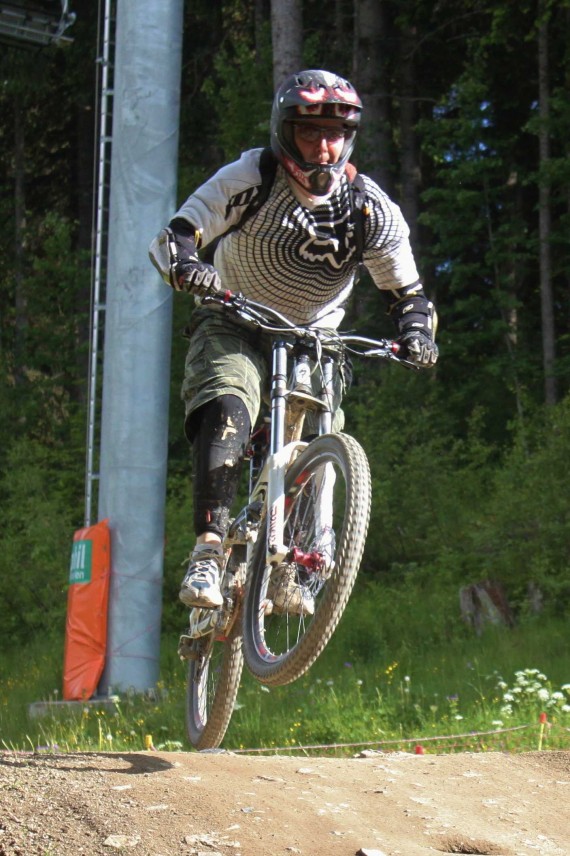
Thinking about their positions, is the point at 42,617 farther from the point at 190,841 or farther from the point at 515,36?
the point at 190,841

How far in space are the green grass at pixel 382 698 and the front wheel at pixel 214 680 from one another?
1059 mm

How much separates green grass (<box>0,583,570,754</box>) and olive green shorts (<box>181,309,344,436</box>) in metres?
2.44

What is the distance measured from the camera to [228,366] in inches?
239

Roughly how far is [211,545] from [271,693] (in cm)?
430

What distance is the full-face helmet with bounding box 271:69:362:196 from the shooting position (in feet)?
18.7

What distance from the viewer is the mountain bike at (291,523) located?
5.39 m

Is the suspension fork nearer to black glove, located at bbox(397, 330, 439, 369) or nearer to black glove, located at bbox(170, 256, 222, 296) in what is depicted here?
black glove, located at bbox(170, 256, 222, 296)

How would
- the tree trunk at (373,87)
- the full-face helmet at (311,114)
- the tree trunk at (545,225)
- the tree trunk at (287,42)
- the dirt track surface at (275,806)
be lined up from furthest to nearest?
the tree trunk at (373,87), the tree trunk at (287,42), the tree trunk at (545,225), the full-face helmet at (311,114), the dirt track surface at (275,806)

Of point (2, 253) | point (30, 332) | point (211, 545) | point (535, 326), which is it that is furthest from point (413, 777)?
point (2, 253)

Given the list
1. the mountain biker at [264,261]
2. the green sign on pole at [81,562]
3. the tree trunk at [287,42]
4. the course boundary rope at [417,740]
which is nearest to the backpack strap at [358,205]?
the mountain biker at [264,261]

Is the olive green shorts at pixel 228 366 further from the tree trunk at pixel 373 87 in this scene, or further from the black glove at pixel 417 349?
the tree trunk at pixel 373 87

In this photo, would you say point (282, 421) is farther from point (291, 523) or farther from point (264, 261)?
point (264, 261)

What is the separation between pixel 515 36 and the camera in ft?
58.6

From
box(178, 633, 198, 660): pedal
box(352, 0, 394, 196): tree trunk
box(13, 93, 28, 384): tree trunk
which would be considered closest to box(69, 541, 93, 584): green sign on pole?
box(178, 633, 198, 660): pedal
